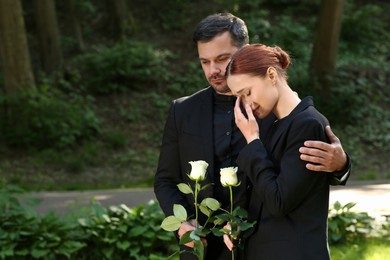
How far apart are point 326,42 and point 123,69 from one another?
16.0 ft

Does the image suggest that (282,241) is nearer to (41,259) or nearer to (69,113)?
→ (41,259)

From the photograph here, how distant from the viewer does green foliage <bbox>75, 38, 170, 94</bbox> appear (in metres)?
17.0

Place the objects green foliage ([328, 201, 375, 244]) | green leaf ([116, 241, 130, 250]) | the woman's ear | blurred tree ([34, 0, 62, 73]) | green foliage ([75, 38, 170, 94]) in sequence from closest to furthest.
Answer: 1. the woman's ear
2. green leaf ([116, 241, 130, 250])
3. green foliage ([328, 201, 375, 244])
4. green foliage ([75, 38, 170, 94])
5. blurred tree ([34, 0, 62, 73])

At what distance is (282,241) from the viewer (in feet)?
10.4

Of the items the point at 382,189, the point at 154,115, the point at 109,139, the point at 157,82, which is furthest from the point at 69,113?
the point at 382,189

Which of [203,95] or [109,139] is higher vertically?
[203,95]

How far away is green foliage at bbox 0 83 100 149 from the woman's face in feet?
35.6

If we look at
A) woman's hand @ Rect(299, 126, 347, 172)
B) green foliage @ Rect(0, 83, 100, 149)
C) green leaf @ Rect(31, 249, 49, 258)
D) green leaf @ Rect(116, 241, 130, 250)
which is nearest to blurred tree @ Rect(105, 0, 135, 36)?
green foliage @ Rect(0, 83, 100, 149)

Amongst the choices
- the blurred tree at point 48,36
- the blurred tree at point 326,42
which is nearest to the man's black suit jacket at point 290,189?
the blurred tree at point 326,42

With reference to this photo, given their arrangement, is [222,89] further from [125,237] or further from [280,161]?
[125,237]

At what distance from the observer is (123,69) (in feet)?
56.3

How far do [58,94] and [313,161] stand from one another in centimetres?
1291

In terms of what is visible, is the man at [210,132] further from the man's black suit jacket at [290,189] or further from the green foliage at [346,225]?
the green foliage at [346,225]

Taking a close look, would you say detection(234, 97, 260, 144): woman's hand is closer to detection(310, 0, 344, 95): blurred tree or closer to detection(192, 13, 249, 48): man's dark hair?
detection(192, 13, 249, 48): man's dark hair
